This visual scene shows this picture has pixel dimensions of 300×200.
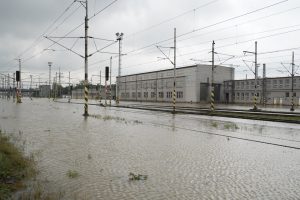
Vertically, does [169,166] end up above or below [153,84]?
below

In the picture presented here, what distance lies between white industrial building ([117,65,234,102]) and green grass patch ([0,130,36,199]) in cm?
7666

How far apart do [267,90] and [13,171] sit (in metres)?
76.9

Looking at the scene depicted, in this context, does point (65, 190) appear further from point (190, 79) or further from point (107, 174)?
point (190, 79)

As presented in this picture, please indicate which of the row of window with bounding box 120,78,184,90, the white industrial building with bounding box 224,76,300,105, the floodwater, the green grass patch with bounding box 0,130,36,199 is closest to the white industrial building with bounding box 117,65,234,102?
the row of window with bounding box 120,78,184,90

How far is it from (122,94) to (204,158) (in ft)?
380

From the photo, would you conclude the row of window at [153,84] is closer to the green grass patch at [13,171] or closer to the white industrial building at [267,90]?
the white industrial building at [267,90]

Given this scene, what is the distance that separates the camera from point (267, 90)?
77.6 metres

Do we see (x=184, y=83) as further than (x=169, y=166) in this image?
Yes

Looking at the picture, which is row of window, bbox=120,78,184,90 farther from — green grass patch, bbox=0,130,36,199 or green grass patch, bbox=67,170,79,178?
green grass patch, bbox=67,170,79,178

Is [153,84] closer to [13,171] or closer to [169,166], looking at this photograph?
[169,166]

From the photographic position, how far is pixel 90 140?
13.0 m

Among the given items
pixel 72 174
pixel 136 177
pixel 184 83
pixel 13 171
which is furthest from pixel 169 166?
pixel 184 83

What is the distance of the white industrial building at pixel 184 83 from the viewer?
8519 cm

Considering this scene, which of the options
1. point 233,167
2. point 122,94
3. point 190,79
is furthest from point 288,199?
point 122,94
